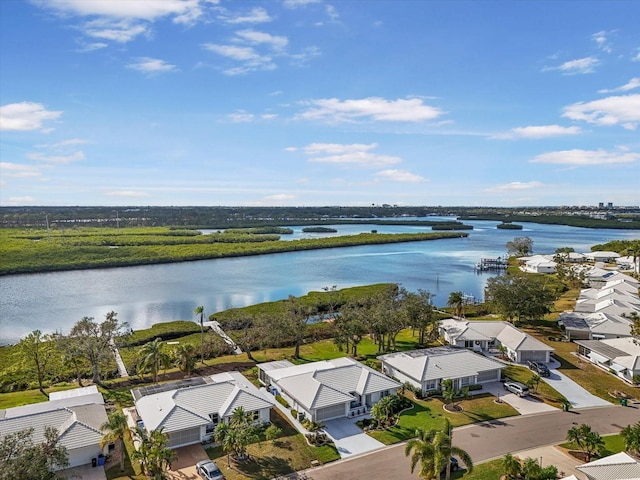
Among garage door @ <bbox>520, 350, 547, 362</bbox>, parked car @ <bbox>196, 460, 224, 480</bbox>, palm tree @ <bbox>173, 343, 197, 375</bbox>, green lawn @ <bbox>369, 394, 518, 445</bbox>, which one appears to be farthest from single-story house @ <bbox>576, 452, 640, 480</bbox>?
palm tree @ <bbox>173, 343, 197, 375</bbox>

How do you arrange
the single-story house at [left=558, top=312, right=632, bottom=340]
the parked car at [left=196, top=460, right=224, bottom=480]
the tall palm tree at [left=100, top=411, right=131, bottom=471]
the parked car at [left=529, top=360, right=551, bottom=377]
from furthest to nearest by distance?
the single-story house at [left=558, top=312, right=632, bottom=340] < the parked car at [left=529, top=360, right=551, bottom=377] < the tall palm tree at [left=100, top=411, right=131, bottom=471] < the parked car at [left=196, top=460, right=224, bottom=480]

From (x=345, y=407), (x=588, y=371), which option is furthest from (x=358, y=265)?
(x=345, y=407)

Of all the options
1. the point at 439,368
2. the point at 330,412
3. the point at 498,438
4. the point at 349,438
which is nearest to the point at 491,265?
the point at 439,368

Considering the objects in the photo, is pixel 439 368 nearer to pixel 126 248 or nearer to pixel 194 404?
pixel 194 404

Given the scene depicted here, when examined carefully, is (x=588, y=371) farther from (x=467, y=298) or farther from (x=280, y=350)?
(x=467, y=298)

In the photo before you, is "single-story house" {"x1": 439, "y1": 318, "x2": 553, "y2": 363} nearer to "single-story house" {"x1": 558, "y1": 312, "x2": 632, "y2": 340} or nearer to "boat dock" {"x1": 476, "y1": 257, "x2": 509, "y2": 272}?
"single-story house" {"x1": 558, "y1": 312, "x2": 632, "y2": 340}

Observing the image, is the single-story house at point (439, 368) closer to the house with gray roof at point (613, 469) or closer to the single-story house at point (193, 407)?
the single-story house at point (193, 407)
